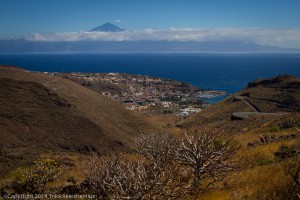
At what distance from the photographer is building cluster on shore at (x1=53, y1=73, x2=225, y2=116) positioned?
10225 cm

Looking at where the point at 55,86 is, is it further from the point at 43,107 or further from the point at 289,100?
the point at 289,100

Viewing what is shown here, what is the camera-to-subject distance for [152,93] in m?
130

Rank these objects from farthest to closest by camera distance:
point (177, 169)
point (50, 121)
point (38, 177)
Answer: point (50, 121)
point (38, 177)
point (177, 169)

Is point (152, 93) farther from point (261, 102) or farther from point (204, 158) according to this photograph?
point (204, 158)

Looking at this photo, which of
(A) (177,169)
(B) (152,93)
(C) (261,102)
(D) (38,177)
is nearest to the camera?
(A) (177,169)

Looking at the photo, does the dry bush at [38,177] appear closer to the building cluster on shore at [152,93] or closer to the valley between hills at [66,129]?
the valley between hills at [66,129]

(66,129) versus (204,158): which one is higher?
(204,158)

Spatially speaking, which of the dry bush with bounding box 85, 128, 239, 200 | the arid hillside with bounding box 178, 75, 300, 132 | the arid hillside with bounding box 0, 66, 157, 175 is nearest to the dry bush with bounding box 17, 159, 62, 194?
the dry bush with bounding box 85, 128, 239, 200

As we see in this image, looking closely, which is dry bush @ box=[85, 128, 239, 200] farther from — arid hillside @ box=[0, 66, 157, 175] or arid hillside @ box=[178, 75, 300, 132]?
arid hillside @ box=[178, 75, 300, 132]

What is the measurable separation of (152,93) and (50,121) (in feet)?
314

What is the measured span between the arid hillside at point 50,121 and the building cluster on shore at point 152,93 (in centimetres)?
5050

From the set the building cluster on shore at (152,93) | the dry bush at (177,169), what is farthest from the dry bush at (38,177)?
the building cluster on shore at (152,93)

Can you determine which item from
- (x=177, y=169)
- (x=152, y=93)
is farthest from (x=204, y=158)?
(x=152, y=93)

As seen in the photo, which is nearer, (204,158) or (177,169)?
(177,169)
